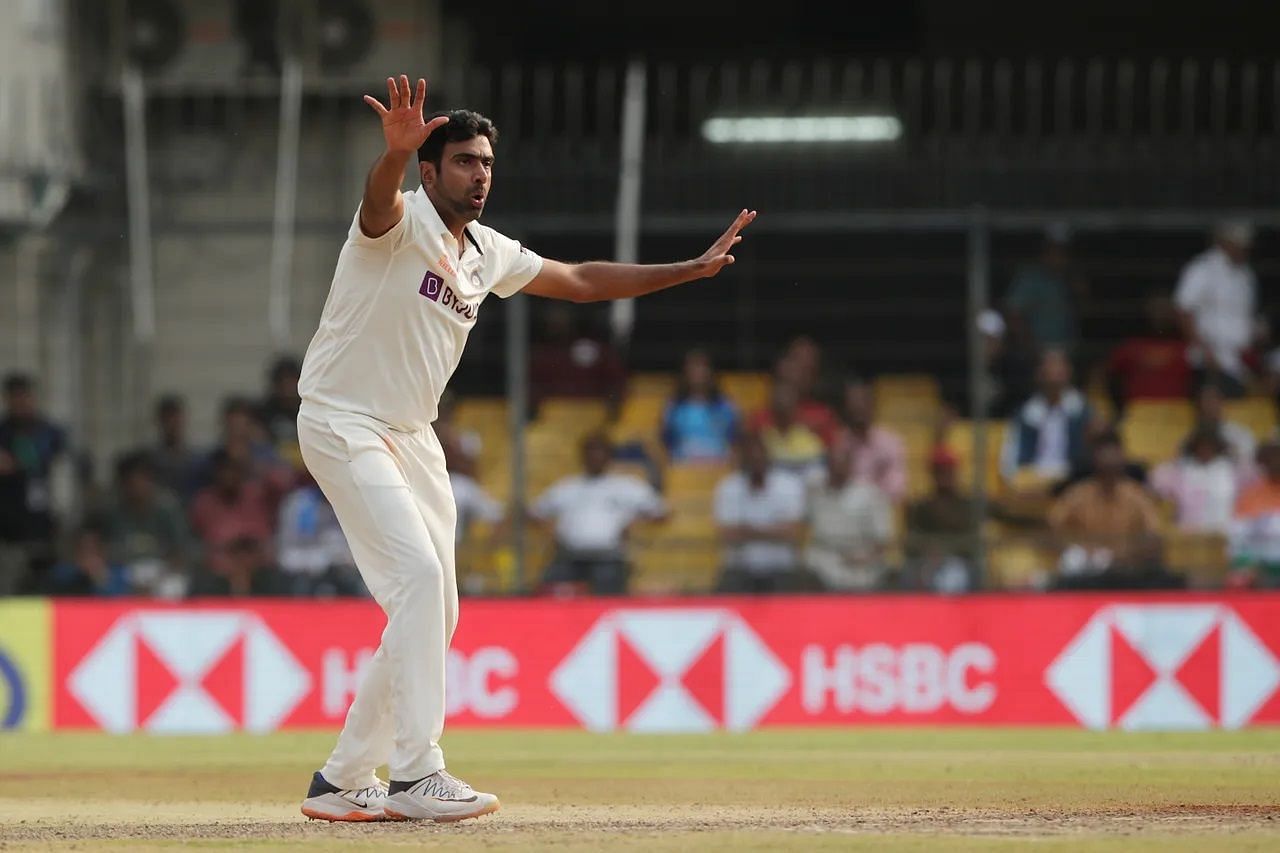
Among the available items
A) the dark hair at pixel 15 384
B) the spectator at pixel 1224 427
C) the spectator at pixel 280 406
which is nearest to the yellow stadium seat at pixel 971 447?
the spectator at pixel 1224 427

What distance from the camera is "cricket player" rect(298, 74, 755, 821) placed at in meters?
6.77

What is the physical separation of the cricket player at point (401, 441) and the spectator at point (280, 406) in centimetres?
820

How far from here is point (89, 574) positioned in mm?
14250

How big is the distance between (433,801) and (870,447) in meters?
8.33

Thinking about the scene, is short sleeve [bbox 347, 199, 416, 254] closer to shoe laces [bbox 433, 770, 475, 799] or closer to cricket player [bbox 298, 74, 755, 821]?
cricket player [bbox 298, 74, 755, 821]

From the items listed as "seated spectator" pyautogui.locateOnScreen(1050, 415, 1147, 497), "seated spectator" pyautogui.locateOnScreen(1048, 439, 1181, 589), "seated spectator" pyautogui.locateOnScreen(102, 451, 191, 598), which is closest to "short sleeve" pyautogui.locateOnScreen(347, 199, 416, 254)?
"seated spectator" pyautogui.locateOnScreen(1048, 439, 1181, 589)

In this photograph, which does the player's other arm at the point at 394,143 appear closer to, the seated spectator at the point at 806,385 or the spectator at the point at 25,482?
the seated spectator at the point at 806,385

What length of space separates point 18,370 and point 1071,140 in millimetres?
8524

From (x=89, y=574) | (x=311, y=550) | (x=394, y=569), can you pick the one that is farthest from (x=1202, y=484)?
(x=394, y=569)

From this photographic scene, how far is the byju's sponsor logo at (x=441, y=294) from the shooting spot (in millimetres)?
6840

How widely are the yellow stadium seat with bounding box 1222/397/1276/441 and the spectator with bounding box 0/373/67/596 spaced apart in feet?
26.4

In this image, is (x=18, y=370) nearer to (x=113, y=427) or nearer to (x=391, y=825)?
(x=113, y=427)

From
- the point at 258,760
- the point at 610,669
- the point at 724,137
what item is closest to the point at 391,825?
the point at 258,760

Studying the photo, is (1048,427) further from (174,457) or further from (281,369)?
(174,457)
